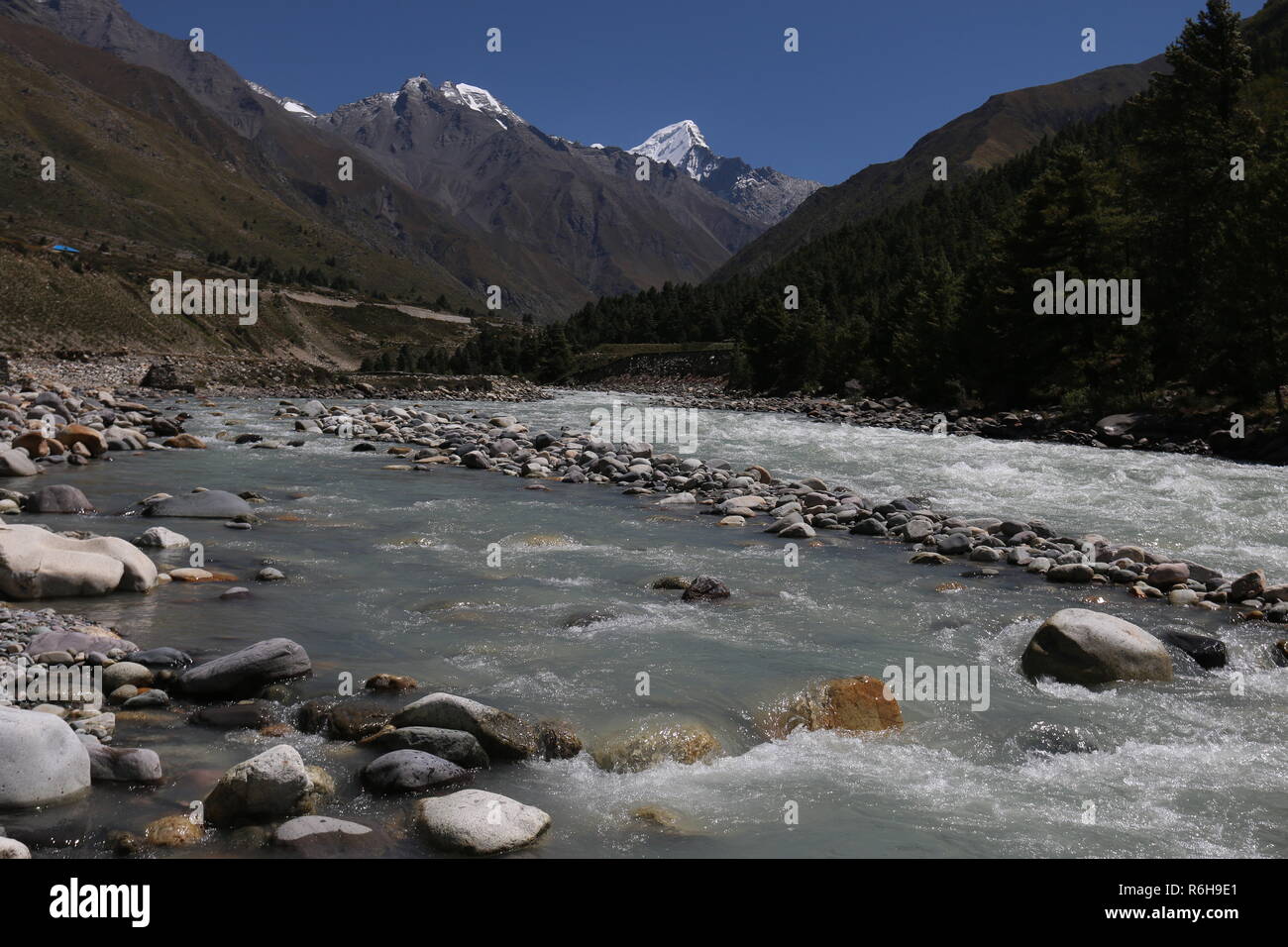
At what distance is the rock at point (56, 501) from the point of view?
13.5 metres

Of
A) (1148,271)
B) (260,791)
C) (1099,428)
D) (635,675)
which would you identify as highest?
(1148,271)

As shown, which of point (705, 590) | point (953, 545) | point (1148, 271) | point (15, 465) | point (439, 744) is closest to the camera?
point (439, 744)

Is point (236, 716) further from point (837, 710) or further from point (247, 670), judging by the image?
point (837, 710)

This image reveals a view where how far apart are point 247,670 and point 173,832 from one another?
236 centimetres

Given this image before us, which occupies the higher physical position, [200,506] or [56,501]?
[56,501]

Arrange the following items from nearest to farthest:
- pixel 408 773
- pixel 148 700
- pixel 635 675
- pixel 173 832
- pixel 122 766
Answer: pixel 173 832, pixel 122 766, pixel 408 773, pixel 148 700, pixel 635 675

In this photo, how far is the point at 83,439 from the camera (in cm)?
2075

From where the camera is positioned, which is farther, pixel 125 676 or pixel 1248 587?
pixel 1248 587

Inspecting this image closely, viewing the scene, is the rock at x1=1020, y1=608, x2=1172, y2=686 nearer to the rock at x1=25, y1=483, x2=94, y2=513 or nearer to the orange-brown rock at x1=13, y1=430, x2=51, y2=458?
the rock at x1=25, y1=483, x2=94, y2=513

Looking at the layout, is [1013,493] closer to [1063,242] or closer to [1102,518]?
[1102,518]

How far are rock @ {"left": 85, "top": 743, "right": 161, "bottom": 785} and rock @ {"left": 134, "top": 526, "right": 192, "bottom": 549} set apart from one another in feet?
23.9

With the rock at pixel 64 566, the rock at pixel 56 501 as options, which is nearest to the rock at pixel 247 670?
the rock at pixel 64 566

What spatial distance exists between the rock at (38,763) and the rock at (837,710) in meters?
4.83

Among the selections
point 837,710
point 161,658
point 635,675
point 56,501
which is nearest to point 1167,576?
point 837,710
